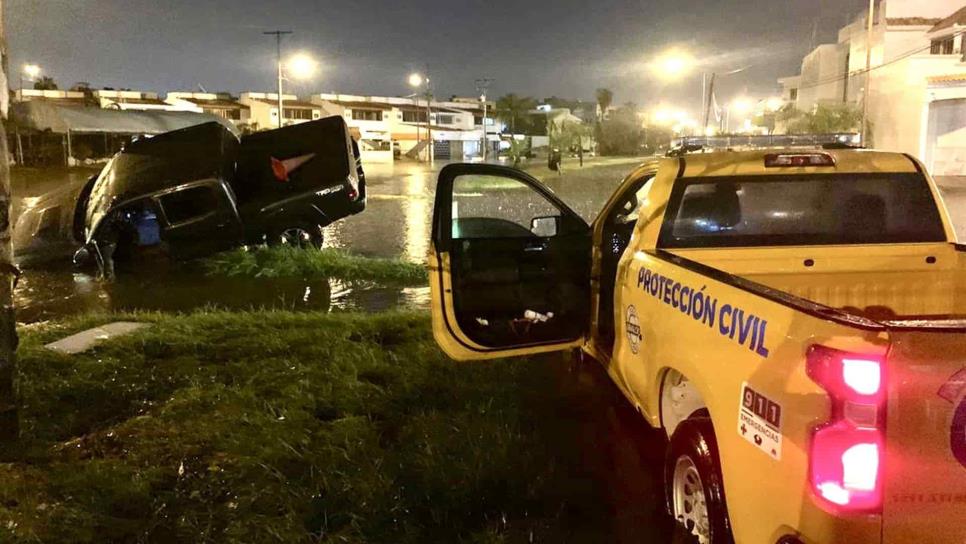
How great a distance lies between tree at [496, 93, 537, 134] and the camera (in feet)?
286

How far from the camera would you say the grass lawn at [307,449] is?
3838 mm

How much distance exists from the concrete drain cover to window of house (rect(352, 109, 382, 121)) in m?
68.6

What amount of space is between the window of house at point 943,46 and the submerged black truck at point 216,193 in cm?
3363

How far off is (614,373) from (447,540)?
4.81 ft

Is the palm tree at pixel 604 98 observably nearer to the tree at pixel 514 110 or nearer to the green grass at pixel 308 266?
the tree at pixel 514 110

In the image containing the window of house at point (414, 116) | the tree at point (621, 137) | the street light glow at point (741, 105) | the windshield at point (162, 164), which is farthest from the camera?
the window of house at point (414, 116)

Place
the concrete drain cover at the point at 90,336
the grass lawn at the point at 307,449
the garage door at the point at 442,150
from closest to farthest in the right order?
the grass lawn at the point at 307,449, the concrete drain cover at the point at 90,336, the garage door at the point at 442,150

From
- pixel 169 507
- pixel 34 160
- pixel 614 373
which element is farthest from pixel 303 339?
pixel 34 160

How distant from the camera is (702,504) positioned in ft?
10.6

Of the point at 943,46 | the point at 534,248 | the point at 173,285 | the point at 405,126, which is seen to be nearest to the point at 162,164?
the point at 173,285

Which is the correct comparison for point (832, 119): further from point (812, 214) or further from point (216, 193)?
point (812, 214)

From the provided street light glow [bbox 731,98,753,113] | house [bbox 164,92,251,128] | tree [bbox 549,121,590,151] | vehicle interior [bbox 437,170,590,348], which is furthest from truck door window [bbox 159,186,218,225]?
street light glow [bbox 731,98,753,113]

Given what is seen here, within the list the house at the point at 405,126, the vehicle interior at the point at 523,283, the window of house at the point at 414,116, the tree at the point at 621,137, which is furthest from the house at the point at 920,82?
the window of house at the point at 414,116

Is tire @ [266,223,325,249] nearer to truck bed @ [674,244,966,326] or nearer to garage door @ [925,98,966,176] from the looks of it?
truck bed @ [674,244,966,326]
